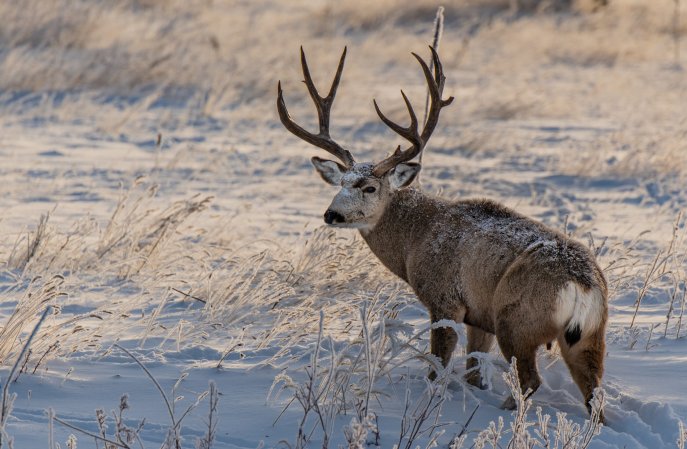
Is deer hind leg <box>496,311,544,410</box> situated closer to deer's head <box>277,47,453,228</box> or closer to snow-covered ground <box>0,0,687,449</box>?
snow-covered ground <box>0,0,687,449</box>

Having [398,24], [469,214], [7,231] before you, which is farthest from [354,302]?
[398,24]

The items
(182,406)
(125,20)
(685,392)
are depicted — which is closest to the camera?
(182,406)

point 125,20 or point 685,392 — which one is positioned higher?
point 125,20

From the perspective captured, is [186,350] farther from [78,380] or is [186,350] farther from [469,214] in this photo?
[469,214]

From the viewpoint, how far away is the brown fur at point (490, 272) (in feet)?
17.5

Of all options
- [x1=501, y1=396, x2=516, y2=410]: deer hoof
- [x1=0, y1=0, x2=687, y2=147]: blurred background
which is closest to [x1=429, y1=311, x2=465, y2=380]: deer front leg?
[x1=501, y1=396, x2=516, y2=410]: deer hoof

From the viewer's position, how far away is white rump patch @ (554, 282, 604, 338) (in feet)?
17.0

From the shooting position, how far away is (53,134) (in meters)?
13.7

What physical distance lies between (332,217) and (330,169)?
21.7 inches

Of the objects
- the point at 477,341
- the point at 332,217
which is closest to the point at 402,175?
the point at 332,217

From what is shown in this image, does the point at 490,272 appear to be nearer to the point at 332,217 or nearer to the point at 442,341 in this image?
the point at 442,341

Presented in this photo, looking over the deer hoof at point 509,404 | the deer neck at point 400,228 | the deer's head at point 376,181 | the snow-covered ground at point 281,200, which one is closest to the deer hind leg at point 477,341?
the snow-covered ground at point 281,200

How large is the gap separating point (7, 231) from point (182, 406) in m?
4.36

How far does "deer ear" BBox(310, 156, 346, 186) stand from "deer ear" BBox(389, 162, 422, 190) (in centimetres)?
38
